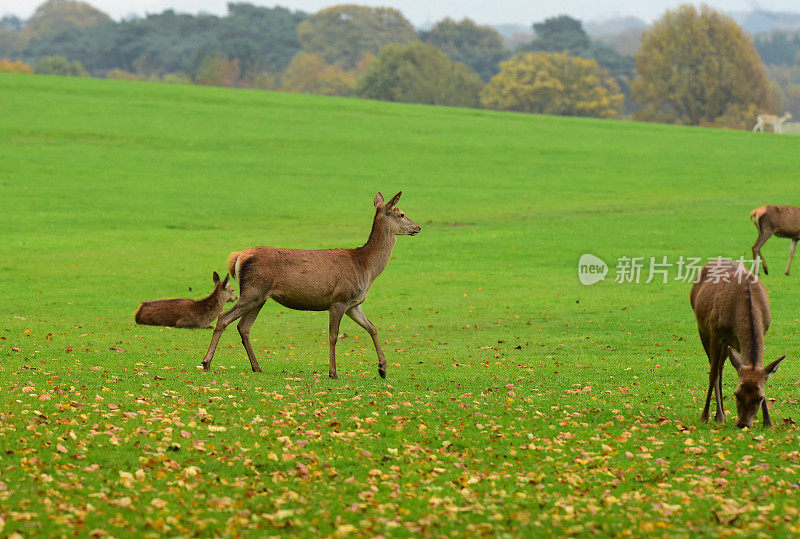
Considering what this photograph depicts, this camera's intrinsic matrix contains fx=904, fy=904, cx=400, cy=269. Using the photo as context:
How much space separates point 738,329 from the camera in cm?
1045

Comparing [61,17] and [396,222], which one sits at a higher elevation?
[61,17]

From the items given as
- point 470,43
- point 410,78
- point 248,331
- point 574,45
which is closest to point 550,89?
point 410,78

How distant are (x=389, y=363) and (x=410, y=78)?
7117 centimetres

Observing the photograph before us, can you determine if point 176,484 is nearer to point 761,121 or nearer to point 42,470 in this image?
point 42,470

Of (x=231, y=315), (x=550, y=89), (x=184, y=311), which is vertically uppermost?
(x=550, y=89)

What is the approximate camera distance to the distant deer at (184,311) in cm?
1775

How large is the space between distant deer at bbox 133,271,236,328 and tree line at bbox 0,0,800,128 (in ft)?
222

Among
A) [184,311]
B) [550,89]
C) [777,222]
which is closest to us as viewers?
[184,311]

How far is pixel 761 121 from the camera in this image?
69.7m

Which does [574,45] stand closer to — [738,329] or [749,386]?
[738,329]

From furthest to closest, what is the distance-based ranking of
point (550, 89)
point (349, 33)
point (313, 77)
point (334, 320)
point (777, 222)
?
1. point (349, 33)
2. point (313, 77)
3. point (550, 89)
4. point (777, 222)
5. point (334, 320)

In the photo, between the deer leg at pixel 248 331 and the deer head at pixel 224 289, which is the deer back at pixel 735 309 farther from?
the deer head at pixel 224 289

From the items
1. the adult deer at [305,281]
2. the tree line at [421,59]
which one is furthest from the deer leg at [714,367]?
the tree line at [421,59]

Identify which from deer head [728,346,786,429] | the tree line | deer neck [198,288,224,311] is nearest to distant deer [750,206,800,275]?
deer neck [198,288,224,311]
